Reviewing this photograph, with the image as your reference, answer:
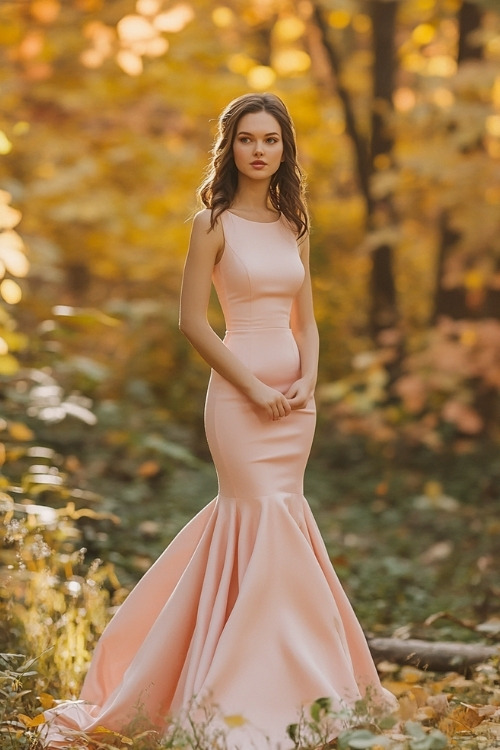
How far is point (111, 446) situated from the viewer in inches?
303

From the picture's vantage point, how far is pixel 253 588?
3172 millimetres

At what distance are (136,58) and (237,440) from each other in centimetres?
561

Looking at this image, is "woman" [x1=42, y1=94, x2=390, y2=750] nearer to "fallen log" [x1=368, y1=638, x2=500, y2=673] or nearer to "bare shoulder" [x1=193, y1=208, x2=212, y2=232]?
"bare shoulder" [x1=193, y1=208, x2=212, y2=232]

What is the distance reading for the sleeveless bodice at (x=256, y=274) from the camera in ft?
10.8

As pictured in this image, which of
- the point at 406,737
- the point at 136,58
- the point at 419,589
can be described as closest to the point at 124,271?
the point at 136,58

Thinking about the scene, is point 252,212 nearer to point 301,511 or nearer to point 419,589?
point 301,511

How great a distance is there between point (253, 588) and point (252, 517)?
9.5 inches

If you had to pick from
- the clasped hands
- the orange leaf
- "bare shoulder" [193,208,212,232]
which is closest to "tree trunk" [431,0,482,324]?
"bare shoulder" [193,208,212,232]

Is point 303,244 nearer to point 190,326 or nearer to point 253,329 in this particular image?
point 253,329

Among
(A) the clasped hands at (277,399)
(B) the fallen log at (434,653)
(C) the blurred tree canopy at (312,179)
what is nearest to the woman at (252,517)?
(A) the clasped hands at (277,399)

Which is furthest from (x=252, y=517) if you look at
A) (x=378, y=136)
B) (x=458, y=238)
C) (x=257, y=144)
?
(x=378, y=136)

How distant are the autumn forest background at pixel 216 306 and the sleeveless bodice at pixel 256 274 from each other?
1245 mm

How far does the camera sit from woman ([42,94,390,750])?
3154mm

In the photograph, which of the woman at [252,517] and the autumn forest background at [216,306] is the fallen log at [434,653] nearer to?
the autumn forest background at [216,306]
